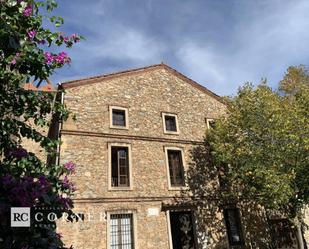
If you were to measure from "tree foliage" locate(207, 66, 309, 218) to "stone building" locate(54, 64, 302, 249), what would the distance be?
92.9 inches

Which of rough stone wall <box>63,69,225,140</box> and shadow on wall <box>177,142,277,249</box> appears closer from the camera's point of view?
rough stone wall <box>63,69,225,140</box>

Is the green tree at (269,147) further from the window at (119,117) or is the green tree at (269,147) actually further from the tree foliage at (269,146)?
the window at (119,117)

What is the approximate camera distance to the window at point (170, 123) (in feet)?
50.4

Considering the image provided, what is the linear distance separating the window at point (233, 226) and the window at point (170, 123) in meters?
5.10

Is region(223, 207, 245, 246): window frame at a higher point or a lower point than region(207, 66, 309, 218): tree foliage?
lower

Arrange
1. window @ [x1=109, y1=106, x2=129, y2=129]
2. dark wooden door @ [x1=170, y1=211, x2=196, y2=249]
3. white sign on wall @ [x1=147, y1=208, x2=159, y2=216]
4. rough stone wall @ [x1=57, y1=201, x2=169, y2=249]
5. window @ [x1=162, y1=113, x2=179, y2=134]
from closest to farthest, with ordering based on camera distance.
A: 1. rough stone wall @ [x1=57, y1=201, x2=169, y2=249]
2. white sign on wall @ [x1=147, y1=208, x2=159, y2=216]
3. dark wooden door @ [x1=170, y1=211, x2=196, y2=249]
4. window @ [x1=109, y1=106, x2=129, y2=129]
5. window @ [x1=162, y1=113, x2=179, y2=134]

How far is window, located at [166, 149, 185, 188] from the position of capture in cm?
1426

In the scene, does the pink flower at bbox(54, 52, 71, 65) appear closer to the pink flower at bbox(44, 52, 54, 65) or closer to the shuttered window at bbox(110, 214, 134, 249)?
the pink flower at bbox(44, 52, 54, 65)

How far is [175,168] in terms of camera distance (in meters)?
14.6

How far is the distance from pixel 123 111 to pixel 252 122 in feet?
20.7

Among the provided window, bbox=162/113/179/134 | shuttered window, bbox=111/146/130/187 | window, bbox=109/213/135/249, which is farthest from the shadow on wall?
shuttered window, bbox=111/146/130/187

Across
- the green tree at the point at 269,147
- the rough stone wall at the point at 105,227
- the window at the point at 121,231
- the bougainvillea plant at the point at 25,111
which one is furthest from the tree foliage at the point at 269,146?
the bougainvillea plant at the point at 25,111

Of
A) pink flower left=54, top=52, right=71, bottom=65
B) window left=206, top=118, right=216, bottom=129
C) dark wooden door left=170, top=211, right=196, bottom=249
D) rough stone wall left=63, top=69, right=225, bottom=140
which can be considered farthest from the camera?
window left=206, top=118, right=216, bottom=129

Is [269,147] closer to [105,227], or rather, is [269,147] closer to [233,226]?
[233,226]
